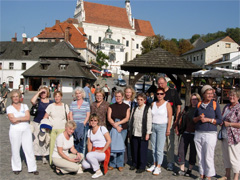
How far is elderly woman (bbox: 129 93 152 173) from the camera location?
5.76m

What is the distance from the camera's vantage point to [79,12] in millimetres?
92562

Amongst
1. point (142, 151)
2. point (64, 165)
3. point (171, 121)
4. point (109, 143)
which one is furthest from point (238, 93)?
point (64, 165)

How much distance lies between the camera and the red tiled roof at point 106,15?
92.8m

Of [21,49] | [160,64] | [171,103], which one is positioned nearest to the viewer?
[171,103]

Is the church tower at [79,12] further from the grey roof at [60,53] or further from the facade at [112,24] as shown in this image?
the grey roof at [60,53]

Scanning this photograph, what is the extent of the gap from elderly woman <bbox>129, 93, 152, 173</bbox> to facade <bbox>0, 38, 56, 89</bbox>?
1734 inches

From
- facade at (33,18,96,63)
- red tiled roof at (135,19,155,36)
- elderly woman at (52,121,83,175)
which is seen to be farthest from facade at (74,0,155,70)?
elderly woman at (52,121,83,175)

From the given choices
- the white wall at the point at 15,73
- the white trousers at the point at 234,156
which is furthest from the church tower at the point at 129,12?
the white trousers at the point at 234,156

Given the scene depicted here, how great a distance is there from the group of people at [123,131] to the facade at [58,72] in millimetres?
33493

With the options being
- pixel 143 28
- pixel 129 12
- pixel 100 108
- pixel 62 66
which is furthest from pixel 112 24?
Result: pixel 100 108

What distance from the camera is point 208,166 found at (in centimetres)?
516

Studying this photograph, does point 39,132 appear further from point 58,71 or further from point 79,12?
point 79,12

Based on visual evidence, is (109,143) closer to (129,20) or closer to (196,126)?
(196,126)

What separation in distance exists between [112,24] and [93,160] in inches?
3698
